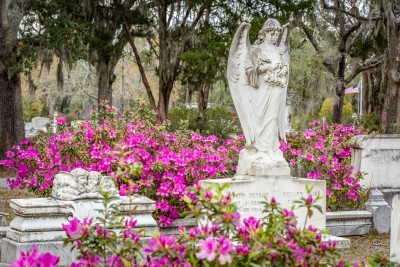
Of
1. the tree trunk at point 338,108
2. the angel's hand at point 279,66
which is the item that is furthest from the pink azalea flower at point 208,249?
the tree trunk at point 338,108

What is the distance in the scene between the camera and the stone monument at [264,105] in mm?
9773

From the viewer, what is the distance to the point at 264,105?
9.88 m

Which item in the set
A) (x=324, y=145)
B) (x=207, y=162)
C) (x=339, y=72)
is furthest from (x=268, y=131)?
(x=339, y=72)

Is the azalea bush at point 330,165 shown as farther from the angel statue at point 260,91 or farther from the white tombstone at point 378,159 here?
the angel statue at point 260,91

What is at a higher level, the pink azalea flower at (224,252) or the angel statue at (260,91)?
the angel statue at (260,91)

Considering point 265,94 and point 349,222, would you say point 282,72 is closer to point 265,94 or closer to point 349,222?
point 265,94

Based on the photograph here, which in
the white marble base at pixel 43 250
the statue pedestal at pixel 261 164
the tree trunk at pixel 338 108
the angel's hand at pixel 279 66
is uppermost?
the angel's hand at pixel 279 66

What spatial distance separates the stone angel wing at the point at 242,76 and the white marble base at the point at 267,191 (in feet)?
2.14

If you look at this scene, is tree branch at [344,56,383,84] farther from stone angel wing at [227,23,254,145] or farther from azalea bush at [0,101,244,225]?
stone angel wing at [227,23,254,145]

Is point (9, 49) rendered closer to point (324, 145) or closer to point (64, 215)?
point (324, 145)

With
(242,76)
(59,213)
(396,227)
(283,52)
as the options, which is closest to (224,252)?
(396,227)

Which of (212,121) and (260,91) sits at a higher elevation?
(260,91)

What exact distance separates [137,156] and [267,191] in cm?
234

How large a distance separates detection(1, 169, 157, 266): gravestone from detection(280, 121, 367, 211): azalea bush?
4.37m
